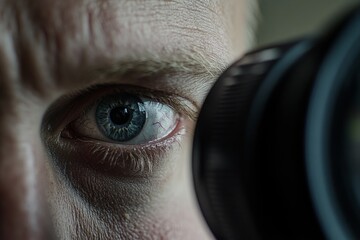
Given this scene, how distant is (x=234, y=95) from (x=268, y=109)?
31 millimetres

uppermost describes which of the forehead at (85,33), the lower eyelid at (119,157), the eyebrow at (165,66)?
the forehead at (85,33)

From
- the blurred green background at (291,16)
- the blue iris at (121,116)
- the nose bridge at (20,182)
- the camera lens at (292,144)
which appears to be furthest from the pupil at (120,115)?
the blurred green background at (291,16)

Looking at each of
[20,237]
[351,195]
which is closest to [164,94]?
[20,237]

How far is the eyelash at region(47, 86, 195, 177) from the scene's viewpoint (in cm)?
63

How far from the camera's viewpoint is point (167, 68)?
1.98 feet

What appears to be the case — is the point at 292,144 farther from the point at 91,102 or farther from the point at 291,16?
the point at 291,16

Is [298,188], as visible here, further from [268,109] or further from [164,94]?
[164,94]

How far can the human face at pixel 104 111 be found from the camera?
1.82ft

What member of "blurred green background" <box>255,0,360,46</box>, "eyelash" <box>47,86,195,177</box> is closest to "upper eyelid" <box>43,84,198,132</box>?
"eyelash" <box>47,86,195,177</box>

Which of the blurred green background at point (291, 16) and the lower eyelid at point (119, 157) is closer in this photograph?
the lower eyelid at point (119, 157)

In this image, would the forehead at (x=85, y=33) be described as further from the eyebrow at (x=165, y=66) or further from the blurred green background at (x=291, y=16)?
the blurred green background at (x=291, y=16)

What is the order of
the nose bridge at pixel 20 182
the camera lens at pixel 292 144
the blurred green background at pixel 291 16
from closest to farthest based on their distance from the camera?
the camera lens at pixel 292 144
the nose bridge at pixel 20 182
the blurred green background at pixel 291 16

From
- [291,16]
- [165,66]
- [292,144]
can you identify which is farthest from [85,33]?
[291,16]

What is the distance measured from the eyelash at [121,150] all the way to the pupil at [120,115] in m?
0.02
